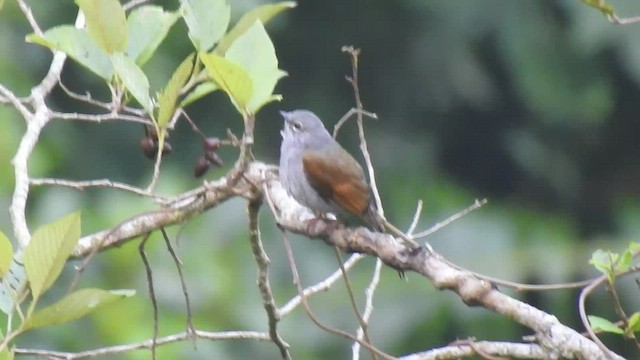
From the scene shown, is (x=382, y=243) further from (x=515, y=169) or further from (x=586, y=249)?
(x=515, y=169)

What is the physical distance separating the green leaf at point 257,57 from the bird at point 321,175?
30.0 inches

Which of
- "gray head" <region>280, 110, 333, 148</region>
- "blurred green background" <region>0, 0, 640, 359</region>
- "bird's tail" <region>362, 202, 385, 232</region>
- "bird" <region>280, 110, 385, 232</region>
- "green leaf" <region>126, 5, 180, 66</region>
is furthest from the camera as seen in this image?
"blurred green background" <region>0, 0, 640, 359</region>

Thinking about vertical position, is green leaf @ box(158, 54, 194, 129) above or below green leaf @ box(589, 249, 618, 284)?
below

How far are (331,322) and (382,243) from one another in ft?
14.2

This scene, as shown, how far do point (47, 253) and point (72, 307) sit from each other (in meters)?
0.10

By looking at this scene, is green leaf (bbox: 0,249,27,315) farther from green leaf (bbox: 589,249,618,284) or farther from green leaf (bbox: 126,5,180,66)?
green leaf (bbox: 589,249,618,284)

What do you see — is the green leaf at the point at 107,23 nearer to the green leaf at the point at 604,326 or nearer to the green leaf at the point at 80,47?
the green leaf at the point at 80,47

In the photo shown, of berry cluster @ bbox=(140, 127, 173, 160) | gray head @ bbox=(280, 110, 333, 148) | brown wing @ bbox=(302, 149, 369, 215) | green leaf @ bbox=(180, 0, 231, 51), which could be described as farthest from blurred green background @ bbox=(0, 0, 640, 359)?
green leaf @ bbox=(180, 0, 231, 51)

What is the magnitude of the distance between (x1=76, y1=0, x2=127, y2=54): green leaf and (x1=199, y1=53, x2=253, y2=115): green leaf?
27cm

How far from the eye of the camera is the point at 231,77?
200cm

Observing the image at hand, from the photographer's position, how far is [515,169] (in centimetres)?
862

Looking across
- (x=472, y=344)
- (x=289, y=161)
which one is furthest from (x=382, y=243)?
(x=289, y=161)

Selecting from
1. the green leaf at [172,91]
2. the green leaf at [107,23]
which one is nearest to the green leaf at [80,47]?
the green leaf at [107,23]

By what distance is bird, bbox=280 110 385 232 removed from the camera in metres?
3.10
